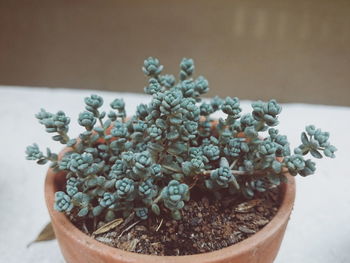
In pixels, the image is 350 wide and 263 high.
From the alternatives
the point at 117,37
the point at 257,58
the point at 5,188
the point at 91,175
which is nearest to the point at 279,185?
the point at 91,175

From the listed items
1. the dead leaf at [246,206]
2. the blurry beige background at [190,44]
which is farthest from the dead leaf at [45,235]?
the blurry beige background at [190,44]

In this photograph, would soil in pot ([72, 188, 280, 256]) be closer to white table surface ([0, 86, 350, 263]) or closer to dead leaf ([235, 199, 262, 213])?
dead leaf ([235, 199, 262, 213])

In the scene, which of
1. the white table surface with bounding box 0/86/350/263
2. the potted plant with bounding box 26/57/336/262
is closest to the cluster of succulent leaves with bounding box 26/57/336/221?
the potted plant with bounding box 26/57/336/262

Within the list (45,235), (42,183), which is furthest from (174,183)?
(42,183)

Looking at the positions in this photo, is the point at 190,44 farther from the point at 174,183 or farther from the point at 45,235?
the point at 174,183

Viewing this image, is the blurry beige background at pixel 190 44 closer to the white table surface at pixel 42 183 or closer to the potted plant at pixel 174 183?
the white table surface at pixel 42 183

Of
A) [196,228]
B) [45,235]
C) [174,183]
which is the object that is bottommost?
[45,235]
